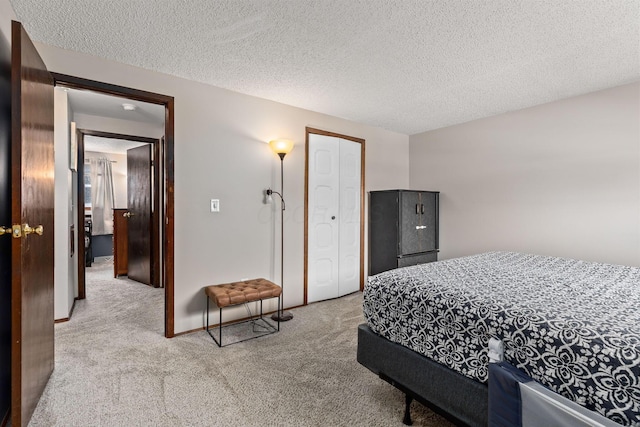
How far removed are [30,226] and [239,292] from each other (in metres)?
1.51

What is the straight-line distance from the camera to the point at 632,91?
9.48ft

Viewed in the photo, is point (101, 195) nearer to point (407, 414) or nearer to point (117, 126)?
point (117, 126)

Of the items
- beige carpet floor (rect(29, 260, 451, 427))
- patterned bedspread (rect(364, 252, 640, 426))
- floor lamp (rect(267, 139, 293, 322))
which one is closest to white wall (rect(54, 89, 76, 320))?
beige carpet floor (rect(29, 260, 451, 427))

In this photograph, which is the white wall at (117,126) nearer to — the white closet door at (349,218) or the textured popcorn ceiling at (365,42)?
the textured popcorn ceiling at (365,42)

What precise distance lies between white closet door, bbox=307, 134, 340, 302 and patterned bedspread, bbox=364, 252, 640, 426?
69.5 inches

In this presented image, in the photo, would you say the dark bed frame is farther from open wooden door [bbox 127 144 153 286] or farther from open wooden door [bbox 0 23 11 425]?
open wooden door [bbox 127 144 153 286]

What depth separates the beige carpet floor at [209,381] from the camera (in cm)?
176

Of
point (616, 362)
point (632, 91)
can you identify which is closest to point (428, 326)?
point (616, 362)

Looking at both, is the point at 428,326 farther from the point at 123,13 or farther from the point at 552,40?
the point at 123,13

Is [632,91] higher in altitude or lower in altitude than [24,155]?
higher

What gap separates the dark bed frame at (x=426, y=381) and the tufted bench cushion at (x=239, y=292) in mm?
1149

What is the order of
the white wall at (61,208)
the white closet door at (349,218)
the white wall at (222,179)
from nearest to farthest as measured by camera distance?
the white wall at (222,179) → the white wall at (61,208) → the white closet door at (349,218)

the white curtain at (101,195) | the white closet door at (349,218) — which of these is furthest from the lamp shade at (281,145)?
the white curtain at (101,195)

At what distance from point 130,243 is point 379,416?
4752mm
